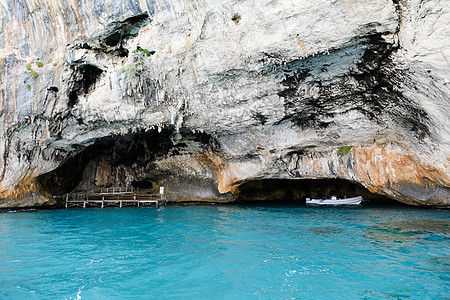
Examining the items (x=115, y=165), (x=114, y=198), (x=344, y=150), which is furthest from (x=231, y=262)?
(x=115, y=165)

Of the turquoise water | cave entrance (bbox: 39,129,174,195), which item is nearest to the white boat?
the turquoise water

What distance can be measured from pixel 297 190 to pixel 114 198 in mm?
17600

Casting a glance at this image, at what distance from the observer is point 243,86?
14.1 meters

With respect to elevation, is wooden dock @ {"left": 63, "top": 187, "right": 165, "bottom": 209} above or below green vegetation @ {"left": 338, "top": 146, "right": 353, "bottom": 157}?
below

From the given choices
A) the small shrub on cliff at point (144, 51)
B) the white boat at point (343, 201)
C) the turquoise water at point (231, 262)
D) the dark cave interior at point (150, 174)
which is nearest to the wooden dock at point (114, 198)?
the dark cave interior at point (150, 174)

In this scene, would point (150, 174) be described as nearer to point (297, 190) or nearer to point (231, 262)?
point (297, 190)

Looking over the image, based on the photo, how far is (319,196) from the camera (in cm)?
2873

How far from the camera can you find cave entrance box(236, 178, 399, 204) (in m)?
27.0

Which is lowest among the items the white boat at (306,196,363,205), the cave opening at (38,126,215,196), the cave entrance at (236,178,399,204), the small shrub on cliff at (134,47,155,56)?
the white boat at (306,196,363,205)

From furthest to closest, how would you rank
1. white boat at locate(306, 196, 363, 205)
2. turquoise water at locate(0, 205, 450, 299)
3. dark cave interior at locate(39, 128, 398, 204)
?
white boat at locate(306, 196, 363, 205) < dark cave interior at locate(39, 128, 398, 204) < turquoise water at locate(0, 205, 450, 299)

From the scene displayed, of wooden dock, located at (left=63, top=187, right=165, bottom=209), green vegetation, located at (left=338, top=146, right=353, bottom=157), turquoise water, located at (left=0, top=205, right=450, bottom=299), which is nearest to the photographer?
turquoise water, located at (left=0, top=205, right=450, bottom=299)

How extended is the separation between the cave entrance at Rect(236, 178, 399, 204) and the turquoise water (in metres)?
13.7

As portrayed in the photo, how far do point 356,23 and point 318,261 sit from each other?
7.86 metres

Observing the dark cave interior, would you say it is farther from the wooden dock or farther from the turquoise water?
the turquoise water
